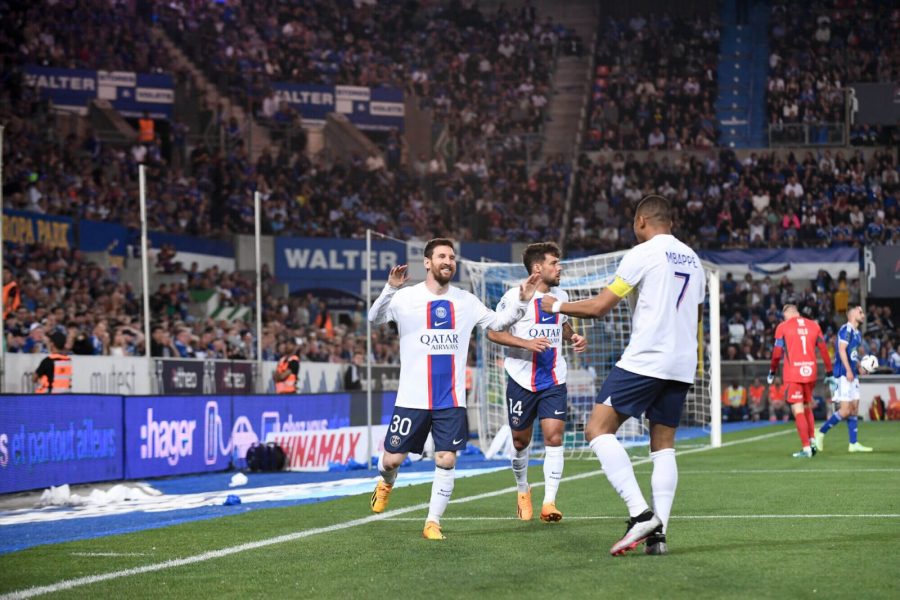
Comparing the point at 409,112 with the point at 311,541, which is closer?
the point at 311,541

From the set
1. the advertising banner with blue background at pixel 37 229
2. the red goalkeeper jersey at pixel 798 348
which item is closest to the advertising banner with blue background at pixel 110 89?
the advertising banner with blue background at pixel 37 229

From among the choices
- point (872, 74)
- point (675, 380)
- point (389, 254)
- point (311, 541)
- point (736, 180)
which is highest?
point (872, 74)

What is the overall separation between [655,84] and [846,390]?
2853 cm

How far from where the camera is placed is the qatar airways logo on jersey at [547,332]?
11742 millimetres

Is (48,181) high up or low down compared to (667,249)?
up

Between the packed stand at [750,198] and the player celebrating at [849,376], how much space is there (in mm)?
19160

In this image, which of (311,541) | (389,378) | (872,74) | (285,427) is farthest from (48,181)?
(872,74)

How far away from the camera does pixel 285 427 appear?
71.7ft

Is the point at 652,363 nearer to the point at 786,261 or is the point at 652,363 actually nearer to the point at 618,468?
the point at 618,468

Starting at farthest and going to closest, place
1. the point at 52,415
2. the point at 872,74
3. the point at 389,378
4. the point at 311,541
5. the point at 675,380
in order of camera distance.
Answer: the point at 872,74, the point at 389,378, the point at 52,415, the point at 311,541, the point at 675,380

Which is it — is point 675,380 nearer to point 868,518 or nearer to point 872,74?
point 868,518

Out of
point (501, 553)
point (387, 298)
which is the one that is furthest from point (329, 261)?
point (501, 553)

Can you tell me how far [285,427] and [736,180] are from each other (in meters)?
25.3

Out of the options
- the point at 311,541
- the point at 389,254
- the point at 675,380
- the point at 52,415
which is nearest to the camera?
the point at 675,380
